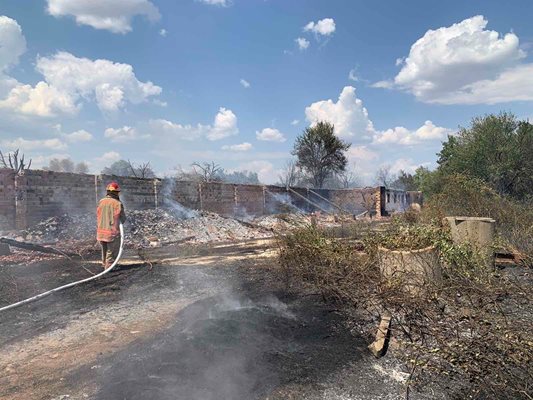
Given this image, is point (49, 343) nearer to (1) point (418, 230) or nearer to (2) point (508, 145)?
(1) point (418, 230)

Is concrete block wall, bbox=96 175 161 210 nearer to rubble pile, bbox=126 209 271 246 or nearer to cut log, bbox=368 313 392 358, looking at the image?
rubble pile, bbox=126 209 271 246

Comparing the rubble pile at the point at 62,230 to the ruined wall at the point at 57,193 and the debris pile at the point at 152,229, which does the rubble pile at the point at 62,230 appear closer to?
the debris pile at the point at 152,229

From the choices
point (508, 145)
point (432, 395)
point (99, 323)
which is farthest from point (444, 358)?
point (508, 145)

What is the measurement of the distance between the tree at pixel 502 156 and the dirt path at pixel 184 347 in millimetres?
13253

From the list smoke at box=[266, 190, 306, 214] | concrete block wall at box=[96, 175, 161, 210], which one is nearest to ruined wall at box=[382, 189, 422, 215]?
smoke at box=[266, 190, 306, 214]

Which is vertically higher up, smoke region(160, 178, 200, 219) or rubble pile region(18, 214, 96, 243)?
smoke region(160, 178, 200, 219)

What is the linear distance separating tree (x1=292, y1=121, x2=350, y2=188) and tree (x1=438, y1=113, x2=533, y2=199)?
14021 mm

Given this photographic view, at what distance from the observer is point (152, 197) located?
14.5 metres

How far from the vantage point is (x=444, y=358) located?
3330 millimetres

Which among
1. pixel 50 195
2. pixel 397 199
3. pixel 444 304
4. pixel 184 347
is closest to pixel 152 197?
pixel 50 195

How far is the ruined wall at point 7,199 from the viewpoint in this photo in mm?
10406

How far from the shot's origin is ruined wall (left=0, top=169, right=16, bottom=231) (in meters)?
10.4

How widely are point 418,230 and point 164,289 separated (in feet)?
14.2

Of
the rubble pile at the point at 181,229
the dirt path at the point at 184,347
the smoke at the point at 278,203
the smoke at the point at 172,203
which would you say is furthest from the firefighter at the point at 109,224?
the smoke at the point at 278,203
